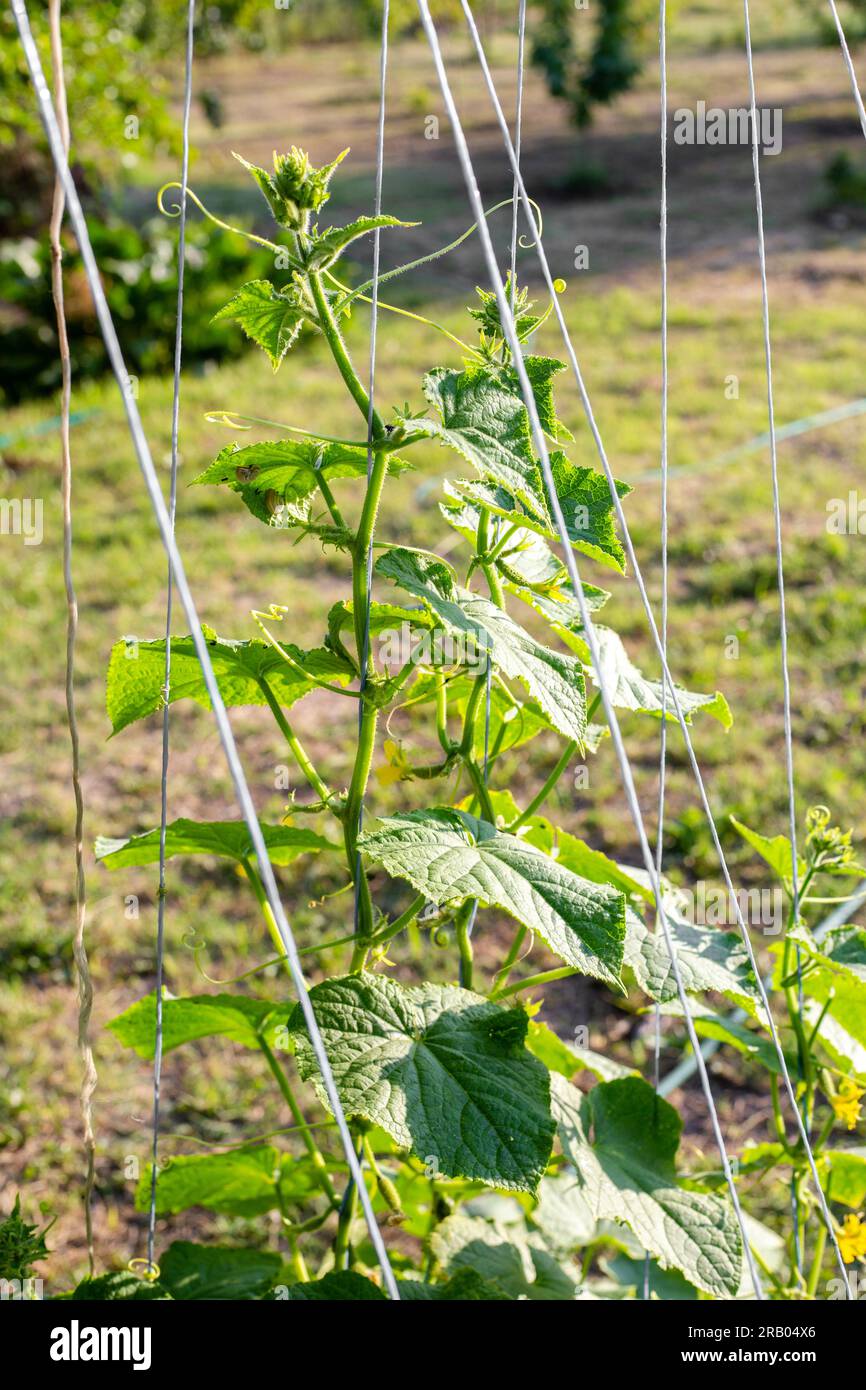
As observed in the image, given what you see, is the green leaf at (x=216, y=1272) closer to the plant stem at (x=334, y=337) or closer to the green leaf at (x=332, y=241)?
the plant stem at (x=334, y=337)

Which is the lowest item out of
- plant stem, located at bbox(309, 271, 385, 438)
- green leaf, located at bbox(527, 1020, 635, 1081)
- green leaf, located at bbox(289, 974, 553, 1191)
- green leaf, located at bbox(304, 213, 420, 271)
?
green leaf, located at bbox(527, 1020, 635, 1081)

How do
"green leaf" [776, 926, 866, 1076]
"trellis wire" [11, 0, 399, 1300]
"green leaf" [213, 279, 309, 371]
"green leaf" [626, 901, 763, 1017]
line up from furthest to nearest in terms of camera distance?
"green leaf" [776, 926, 866, 1076], "green leaf" [626, 901, 763, 1017], "green leaf" [213, 279, 309, 371], "trellis wire" [11, 0, 399, 1300]

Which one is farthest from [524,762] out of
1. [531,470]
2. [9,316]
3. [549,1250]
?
[9,316]

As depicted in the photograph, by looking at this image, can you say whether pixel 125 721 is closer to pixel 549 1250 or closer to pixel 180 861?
pixel 549 1250

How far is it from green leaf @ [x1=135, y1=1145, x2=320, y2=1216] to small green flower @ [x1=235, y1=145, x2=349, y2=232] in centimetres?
97

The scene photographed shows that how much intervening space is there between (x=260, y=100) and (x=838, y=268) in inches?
405

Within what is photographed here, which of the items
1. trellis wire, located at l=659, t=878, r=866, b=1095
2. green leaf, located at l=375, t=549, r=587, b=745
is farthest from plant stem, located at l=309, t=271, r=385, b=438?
trellis wire, located at l=659, t=878, r=866, b=1095

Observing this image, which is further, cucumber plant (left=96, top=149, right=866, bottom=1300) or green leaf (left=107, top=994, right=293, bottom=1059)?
green leaf (left=107, top=994, right=293, bottom=1059)

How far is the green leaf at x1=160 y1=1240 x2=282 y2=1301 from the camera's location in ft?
4.50

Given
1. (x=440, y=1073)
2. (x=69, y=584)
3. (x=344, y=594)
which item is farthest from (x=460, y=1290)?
(x=344, y=594)

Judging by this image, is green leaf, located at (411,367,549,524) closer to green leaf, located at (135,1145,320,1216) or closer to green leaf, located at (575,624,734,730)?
green leaf, located at (575,624,734,730)

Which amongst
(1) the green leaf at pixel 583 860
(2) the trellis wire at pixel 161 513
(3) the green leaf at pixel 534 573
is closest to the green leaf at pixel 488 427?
(3) the green leaf at pixel 534 573

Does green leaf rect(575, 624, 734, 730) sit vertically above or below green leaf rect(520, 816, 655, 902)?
above

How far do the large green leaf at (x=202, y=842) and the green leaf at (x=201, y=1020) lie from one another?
0.50 ft
